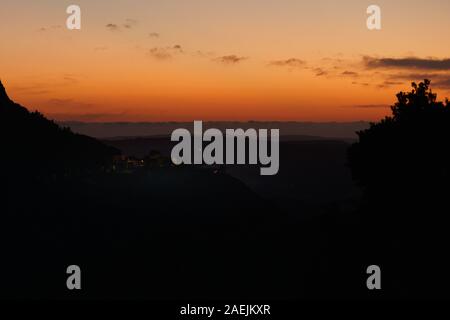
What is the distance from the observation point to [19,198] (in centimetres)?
7625

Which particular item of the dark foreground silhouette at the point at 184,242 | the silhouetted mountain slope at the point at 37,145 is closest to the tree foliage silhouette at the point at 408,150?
the dark foreground silhouette at the point at 184,242

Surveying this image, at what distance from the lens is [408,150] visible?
180 ft

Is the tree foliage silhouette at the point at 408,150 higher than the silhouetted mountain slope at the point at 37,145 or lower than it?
lower

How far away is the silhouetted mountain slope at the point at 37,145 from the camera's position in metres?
85.8

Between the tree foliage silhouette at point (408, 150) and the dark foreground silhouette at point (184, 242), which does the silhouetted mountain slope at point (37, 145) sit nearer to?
the dark foreground silhouette at point (184, 242)

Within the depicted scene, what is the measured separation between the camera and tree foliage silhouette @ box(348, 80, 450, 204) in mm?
52688

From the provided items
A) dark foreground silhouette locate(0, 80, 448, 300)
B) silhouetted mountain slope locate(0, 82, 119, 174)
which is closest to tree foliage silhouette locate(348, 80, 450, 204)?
dark foreground silhouette locate(0, 80, 448, 300)

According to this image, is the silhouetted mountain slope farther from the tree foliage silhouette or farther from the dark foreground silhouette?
the tree foliage silhouette

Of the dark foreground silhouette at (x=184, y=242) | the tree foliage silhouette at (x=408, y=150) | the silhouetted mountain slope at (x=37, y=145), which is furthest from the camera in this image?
the silhouetted mountain slope at (x=37, y=145)

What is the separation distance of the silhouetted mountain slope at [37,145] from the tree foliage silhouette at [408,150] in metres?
54.9

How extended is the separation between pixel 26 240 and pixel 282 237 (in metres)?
32.3

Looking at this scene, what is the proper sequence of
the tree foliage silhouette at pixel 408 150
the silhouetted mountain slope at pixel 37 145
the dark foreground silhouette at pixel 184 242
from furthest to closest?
1. the silhouetted mountain slope at pixel 37 145
2. the tree foliage silhouette at pixel 408 150
3. the dark foreground silhouette at pixel 184 242
